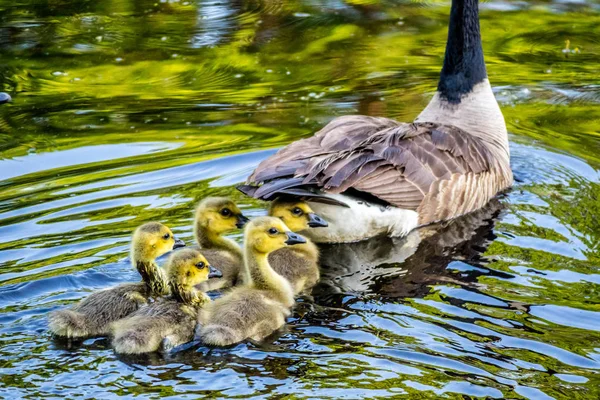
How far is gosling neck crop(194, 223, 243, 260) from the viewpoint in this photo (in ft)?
27.1

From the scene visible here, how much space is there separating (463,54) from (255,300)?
461cm

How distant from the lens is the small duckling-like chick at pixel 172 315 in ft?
21.5

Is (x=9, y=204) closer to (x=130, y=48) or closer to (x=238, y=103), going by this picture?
(x=238, y=103)

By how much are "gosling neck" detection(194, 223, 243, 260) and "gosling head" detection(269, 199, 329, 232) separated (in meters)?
0.46

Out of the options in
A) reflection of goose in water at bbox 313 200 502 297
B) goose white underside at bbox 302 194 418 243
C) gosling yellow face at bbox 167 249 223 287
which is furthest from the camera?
goose white underside at bbox 302 194 418 243

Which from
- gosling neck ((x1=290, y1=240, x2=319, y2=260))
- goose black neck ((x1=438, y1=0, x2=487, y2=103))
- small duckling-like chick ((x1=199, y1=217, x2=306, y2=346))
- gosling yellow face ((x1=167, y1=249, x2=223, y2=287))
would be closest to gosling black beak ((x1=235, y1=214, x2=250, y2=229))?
gosling neck ((x1=290, y1=240, x2=319, y2=260))

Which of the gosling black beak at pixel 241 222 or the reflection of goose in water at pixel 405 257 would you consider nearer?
the reflection of goose in water at pixel 405 257

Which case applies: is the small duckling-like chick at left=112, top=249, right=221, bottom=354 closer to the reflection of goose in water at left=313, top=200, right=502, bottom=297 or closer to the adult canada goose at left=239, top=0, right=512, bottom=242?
the reflection of goose in water at left=313, top=200, right=502, bottom=297

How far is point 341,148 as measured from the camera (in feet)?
30.2

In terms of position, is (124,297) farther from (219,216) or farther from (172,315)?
(219,216)

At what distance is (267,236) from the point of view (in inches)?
295

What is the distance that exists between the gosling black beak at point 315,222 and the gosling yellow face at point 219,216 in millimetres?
517

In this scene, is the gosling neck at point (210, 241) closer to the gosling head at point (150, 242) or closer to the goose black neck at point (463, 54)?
the gosling head at point (150, 242)

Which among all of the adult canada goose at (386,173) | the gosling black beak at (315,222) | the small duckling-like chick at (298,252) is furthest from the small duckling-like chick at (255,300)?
the adult canada goose at (386,173)
